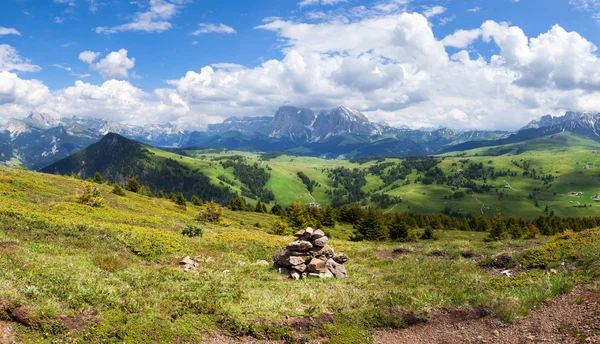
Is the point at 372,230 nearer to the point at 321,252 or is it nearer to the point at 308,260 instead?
the point at 321,252

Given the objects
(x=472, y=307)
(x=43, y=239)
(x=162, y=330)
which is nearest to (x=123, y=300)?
(x=162, y=330)

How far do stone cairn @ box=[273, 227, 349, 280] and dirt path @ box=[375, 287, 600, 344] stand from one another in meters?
11.1

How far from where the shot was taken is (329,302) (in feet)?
64.4

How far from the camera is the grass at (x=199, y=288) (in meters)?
14.7

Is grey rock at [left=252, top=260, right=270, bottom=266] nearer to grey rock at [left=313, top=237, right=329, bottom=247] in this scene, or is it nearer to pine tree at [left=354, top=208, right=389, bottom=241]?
grey rock at [left=313, top=237, right=329, bottom=247]

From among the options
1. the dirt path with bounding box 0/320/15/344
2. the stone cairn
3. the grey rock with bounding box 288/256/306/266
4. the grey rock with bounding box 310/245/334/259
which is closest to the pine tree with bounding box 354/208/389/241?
the stone cairn

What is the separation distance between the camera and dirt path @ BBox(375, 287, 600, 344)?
1561cm

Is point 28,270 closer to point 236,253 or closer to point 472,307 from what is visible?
point 236,253

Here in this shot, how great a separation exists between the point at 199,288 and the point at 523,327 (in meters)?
18.5

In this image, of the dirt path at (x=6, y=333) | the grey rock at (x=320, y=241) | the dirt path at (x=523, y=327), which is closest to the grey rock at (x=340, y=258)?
the grey rock at (x=320, y=241)

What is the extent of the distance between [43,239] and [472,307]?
32.1 m

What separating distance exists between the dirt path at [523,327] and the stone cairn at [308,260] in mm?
11060

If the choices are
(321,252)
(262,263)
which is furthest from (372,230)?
(262,263)

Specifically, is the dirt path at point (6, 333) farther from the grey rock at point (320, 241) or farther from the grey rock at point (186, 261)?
the grey rock at point (320, 241)
